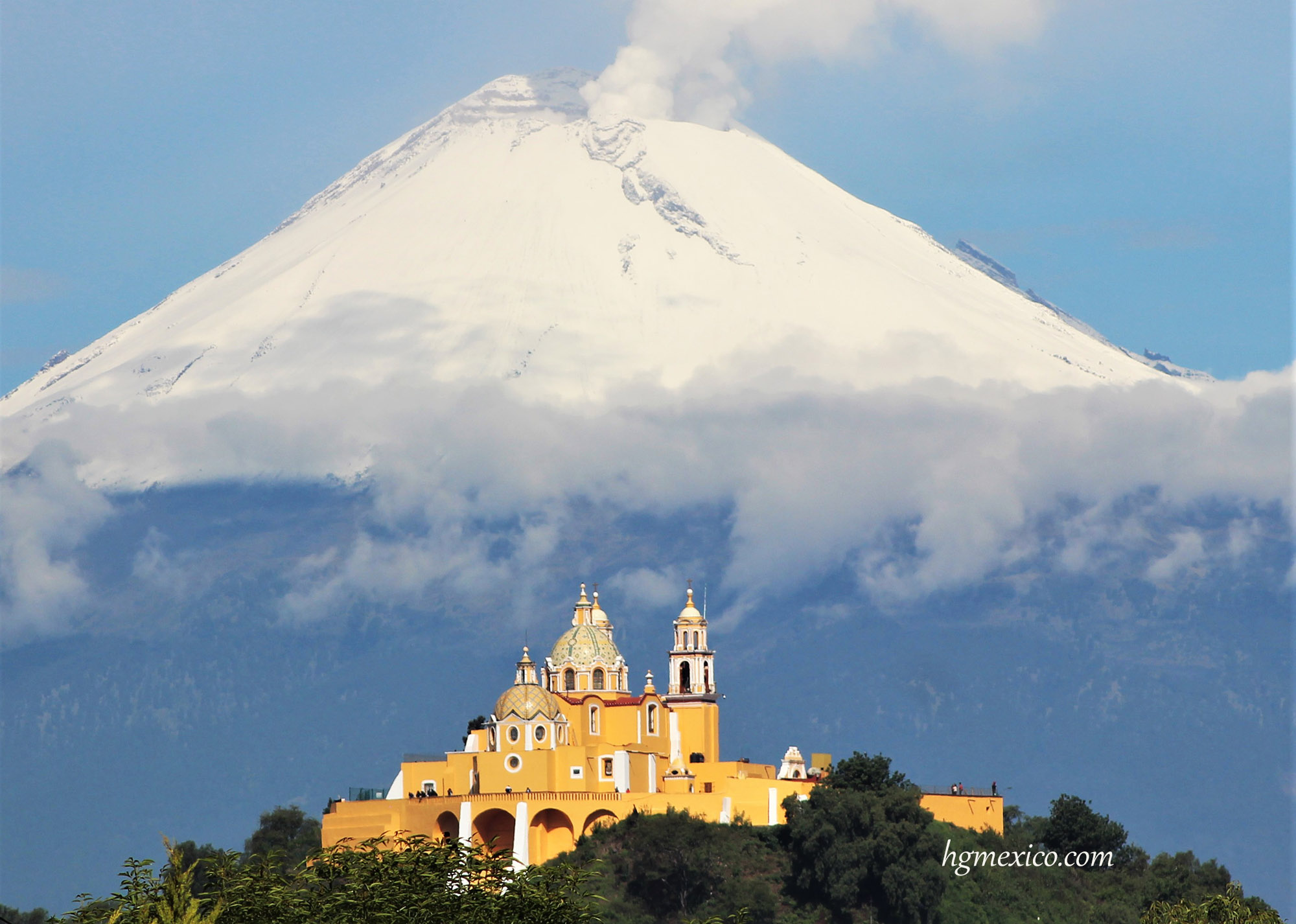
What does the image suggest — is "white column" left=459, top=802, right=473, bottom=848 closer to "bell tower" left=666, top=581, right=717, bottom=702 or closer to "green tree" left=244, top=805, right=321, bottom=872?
"green tree" left=244, top=805, right=321, bottom=872

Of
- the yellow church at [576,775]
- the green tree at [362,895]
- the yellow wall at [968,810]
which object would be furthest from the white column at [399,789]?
the green tree at [362,895]

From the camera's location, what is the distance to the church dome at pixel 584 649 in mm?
83500

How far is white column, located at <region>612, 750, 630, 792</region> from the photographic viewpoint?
76938mm

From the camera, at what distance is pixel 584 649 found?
275 feet

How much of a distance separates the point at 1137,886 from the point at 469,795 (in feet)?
88.7

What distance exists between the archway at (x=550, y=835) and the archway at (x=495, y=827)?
1130 millimetres

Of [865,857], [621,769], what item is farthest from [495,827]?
[865,857]

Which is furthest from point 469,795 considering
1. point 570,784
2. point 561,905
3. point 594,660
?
point 561,905

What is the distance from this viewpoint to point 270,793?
19225cm

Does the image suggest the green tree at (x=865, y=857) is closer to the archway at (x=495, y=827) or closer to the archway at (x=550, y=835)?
the archway at (x=550, y=835)

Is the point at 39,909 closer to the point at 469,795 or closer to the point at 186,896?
the point at 469,795

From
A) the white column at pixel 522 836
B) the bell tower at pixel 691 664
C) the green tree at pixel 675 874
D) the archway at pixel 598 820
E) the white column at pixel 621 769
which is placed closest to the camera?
the green tree at pixel 675 874

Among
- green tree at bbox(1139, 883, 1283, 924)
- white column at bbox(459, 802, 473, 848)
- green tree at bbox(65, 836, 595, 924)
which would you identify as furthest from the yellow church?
green tree at bbox(65, 836, 595, 924)

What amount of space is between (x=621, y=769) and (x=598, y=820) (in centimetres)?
291
